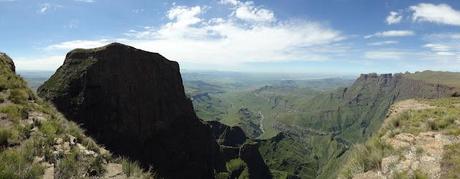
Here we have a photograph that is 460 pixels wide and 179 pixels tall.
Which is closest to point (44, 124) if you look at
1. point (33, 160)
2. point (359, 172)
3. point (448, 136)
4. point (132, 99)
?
point (33, 160)

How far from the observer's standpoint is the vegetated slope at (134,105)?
91.1 m

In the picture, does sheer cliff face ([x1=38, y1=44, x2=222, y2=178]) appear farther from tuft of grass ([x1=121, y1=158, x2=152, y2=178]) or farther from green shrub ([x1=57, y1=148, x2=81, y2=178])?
green shrub ([x1=57, y1=148, x2=81, y2=178])

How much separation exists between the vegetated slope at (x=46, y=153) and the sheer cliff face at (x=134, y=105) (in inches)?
2629

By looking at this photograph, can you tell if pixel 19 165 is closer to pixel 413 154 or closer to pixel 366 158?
pixel 366 158

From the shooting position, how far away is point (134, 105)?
106 m

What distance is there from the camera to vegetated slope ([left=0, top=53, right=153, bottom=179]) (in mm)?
12484

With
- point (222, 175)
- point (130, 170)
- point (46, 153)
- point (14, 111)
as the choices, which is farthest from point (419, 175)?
point (222, 175)

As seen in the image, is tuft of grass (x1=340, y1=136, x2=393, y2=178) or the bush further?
tuft of grass (x1=340, y1=136, x2=393, y2=178)

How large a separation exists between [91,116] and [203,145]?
54.3m

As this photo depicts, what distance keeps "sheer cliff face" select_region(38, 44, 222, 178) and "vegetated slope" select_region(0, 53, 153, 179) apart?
219 ft

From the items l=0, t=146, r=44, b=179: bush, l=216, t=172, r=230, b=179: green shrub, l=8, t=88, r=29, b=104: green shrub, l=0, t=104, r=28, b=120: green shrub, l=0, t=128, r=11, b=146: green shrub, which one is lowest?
l=216, t=172, r=230, b=179: green shrub

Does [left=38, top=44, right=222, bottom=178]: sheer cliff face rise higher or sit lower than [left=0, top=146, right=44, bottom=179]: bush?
lower

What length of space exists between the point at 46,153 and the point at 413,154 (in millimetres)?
15835

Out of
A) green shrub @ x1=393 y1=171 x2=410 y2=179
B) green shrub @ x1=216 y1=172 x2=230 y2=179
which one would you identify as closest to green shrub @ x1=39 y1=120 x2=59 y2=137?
green shrub @ x1=393 y1=171 x2=410 y2=179
